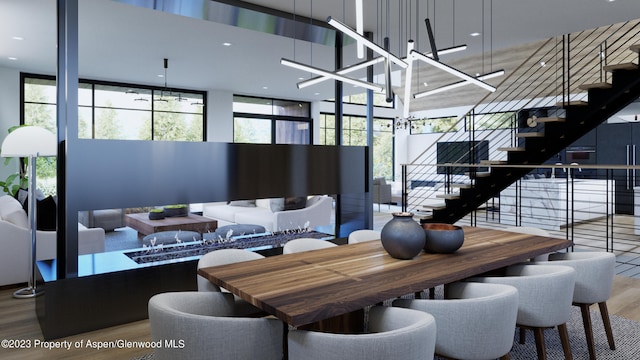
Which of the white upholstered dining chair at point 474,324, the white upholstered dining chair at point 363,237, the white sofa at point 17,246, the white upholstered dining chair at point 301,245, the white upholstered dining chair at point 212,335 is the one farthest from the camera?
the white sofa at point 17,246

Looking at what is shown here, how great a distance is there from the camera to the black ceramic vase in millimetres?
2504

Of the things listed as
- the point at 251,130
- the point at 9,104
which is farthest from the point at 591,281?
the point at 251,130

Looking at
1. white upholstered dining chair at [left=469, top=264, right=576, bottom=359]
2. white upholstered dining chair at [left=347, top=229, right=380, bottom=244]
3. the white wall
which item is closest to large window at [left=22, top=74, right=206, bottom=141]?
the white wall

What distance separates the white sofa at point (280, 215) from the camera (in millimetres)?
6371

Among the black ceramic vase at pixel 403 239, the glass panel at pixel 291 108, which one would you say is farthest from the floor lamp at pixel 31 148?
the glass panel at pixel 291 108

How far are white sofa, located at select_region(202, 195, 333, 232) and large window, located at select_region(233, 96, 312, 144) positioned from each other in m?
3.51

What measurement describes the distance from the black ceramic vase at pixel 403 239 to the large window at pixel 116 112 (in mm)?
6210

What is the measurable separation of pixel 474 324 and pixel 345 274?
0.64 m

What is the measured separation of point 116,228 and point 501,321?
21.7 ft

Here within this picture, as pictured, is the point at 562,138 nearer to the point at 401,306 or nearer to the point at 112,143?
the point at 401,306

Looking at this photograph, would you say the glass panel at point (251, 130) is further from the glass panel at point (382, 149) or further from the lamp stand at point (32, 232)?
the lamp stand at point (32, 232)

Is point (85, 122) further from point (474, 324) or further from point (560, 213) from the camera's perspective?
point (560, 213)

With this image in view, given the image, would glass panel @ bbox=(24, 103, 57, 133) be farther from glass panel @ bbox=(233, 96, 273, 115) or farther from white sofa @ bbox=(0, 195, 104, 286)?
white sofa @ bbox=(0, 195, 104, 286)

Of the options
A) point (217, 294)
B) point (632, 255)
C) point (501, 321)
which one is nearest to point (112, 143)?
point (217, 294)
